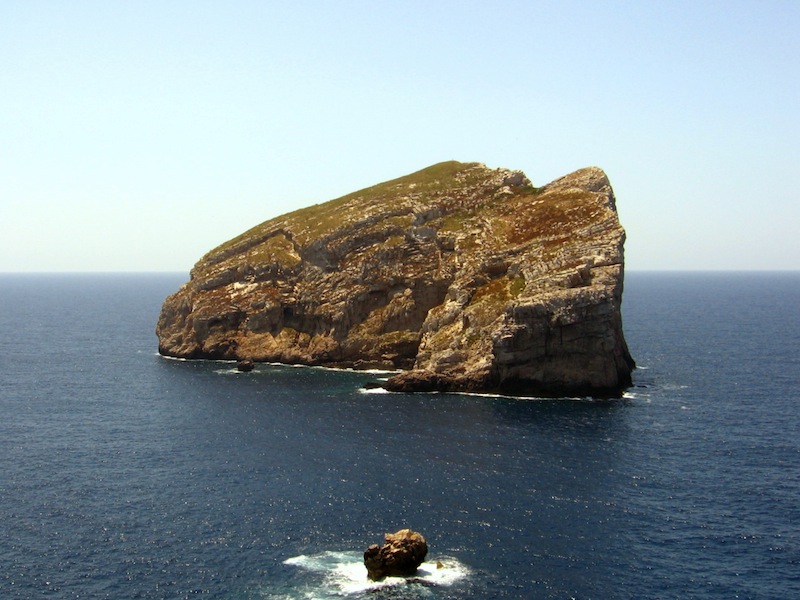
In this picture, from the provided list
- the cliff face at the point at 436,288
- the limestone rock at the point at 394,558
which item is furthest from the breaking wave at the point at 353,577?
the cliff face at the point at 436,288

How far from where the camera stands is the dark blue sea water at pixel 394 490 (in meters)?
62.0

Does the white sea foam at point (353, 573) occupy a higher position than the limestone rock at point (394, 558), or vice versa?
the limestone rock at point (394, 558)

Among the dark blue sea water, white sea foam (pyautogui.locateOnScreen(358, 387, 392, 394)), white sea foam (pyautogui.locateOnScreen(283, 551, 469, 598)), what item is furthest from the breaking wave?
white sea foam (pyautogui.locateOnScreen(358, 387, 392, 394))

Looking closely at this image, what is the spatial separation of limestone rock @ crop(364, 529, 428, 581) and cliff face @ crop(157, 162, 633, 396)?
200 ft

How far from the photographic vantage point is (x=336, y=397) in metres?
122

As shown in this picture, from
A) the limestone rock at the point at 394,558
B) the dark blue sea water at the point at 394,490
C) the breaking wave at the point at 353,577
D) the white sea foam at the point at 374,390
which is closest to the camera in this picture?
the breaking wave at the point at 353,577

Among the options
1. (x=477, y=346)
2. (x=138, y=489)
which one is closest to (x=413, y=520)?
(x=138, y=489)

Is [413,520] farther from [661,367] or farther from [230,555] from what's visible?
[661,367]

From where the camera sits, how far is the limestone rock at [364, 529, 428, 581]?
202ft

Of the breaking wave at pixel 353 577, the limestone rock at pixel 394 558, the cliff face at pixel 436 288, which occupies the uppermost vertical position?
the cliff face at pixel 436 288

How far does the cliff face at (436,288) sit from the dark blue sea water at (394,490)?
8469mm

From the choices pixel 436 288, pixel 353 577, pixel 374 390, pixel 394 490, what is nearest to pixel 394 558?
pixel 353 577

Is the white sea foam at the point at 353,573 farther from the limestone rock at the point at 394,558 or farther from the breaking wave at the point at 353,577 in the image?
the limestone rock at the point at 394,558

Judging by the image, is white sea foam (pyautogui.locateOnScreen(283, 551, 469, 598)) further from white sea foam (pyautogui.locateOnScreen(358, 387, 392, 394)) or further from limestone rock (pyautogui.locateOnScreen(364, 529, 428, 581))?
white sea foam (pyautogui.locateOnScreen(358, 387, 392, 394))
